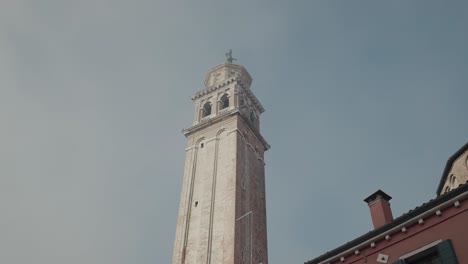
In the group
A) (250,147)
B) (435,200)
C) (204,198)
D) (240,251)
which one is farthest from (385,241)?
(250,147)

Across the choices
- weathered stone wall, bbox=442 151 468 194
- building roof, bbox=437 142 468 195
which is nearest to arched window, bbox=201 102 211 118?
building roof, bbox=437 142 468 195

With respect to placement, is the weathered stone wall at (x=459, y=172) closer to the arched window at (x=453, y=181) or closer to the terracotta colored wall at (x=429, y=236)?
the arched window at (x=453, y=181)

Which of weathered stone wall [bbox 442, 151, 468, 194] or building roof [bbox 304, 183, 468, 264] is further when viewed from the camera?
weathered stone wall [bbox 442, 151, 468, 194]

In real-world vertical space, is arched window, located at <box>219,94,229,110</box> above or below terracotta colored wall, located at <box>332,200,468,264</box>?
above

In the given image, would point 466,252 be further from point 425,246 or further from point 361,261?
point 361,261

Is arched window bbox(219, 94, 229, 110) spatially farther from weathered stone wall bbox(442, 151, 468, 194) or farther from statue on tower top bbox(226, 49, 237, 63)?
weathered stone wall bbox(442, 151, 468, 194)

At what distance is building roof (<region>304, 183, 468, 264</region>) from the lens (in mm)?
11469

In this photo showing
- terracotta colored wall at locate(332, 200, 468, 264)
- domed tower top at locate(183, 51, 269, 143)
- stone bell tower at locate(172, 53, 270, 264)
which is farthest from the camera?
domed tower top at locate(183, 51, 269, 143)

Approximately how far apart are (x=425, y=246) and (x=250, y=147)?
24741 mm

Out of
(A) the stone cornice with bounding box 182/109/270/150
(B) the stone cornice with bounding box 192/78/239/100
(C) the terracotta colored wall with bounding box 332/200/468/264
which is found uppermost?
(B) the stone cornice with bounding box 192/78/239/100

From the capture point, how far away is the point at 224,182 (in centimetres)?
3141

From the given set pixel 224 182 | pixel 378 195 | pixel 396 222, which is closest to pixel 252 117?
pixel 224 182

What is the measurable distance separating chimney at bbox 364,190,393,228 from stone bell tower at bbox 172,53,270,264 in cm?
1386

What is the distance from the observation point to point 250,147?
3591cm
